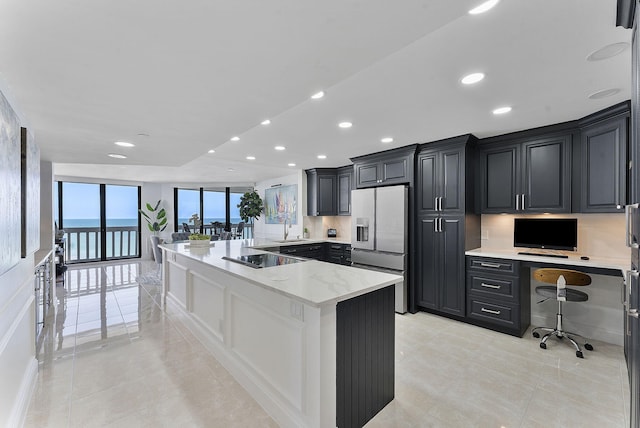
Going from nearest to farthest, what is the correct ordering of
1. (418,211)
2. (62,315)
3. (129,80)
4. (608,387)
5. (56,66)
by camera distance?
(56,66)
(129,80)
(608,387)
(62,315)
(418,211)

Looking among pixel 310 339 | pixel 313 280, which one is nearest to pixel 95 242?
pixel 313 280

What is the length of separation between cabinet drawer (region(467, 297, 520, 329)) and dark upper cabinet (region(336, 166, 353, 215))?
280cm

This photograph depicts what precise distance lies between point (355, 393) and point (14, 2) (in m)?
2.41

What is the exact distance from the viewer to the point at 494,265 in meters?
3.39

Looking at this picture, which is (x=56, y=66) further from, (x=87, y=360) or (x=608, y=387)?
(x=608, y=387)

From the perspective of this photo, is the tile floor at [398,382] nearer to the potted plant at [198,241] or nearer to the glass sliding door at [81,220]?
the potted plant at [198,241]

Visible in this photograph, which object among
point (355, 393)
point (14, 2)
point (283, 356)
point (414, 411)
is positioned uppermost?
point (14, 2)

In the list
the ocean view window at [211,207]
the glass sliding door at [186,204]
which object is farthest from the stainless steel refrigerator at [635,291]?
the glass sliding door at [186,204]

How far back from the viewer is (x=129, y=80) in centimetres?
165

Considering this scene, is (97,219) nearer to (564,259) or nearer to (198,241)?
(198,241)

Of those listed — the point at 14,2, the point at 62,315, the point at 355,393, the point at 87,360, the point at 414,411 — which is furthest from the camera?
the point at 62,315

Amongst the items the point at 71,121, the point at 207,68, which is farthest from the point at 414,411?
the point at 71,121

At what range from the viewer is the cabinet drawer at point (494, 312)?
127 inches

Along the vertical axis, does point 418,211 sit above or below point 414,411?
above
